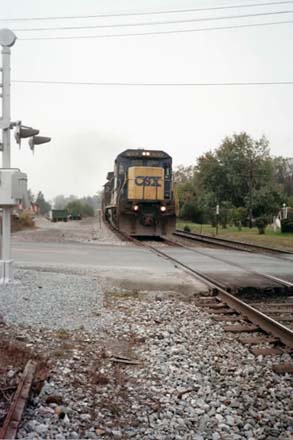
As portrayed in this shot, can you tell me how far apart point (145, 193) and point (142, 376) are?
17321mm

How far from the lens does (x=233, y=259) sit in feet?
46.4

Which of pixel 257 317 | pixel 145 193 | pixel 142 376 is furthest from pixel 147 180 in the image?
pixel 142 376

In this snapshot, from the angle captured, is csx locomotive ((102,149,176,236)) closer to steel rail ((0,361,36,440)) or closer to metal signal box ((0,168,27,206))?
metal signal box ((0,168,27,206))

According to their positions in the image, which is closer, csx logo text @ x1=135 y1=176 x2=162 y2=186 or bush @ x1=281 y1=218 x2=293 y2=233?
csx logo text @ x1=135 y1=176 x2=162 y2=186

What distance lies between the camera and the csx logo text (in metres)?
21.2

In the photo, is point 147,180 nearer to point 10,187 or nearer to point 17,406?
point 10,187

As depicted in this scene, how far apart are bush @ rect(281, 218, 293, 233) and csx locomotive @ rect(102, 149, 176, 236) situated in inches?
414

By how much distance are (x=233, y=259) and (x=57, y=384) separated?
35.9ft

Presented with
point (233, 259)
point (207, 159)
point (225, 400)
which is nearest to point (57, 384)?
point (225, 400)

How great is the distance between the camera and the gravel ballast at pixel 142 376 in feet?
10.6

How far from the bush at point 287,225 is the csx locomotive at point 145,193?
1052cm

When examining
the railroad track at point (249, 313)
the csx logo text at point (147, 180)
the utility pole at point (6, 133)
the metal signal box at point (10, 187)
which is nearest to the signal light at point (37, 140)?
the utility pole at point (6, 133)

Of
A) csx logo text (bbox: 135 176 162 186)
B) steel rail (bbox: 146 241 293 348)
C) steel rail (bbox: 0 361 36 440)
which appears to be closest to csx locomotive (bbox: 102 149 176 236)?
csx logo text (bbox: 135 176 162 186)

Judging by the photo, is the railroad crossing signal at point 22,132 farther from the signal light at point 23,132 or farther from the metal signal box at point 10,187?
the metal signal box at point 10,187
